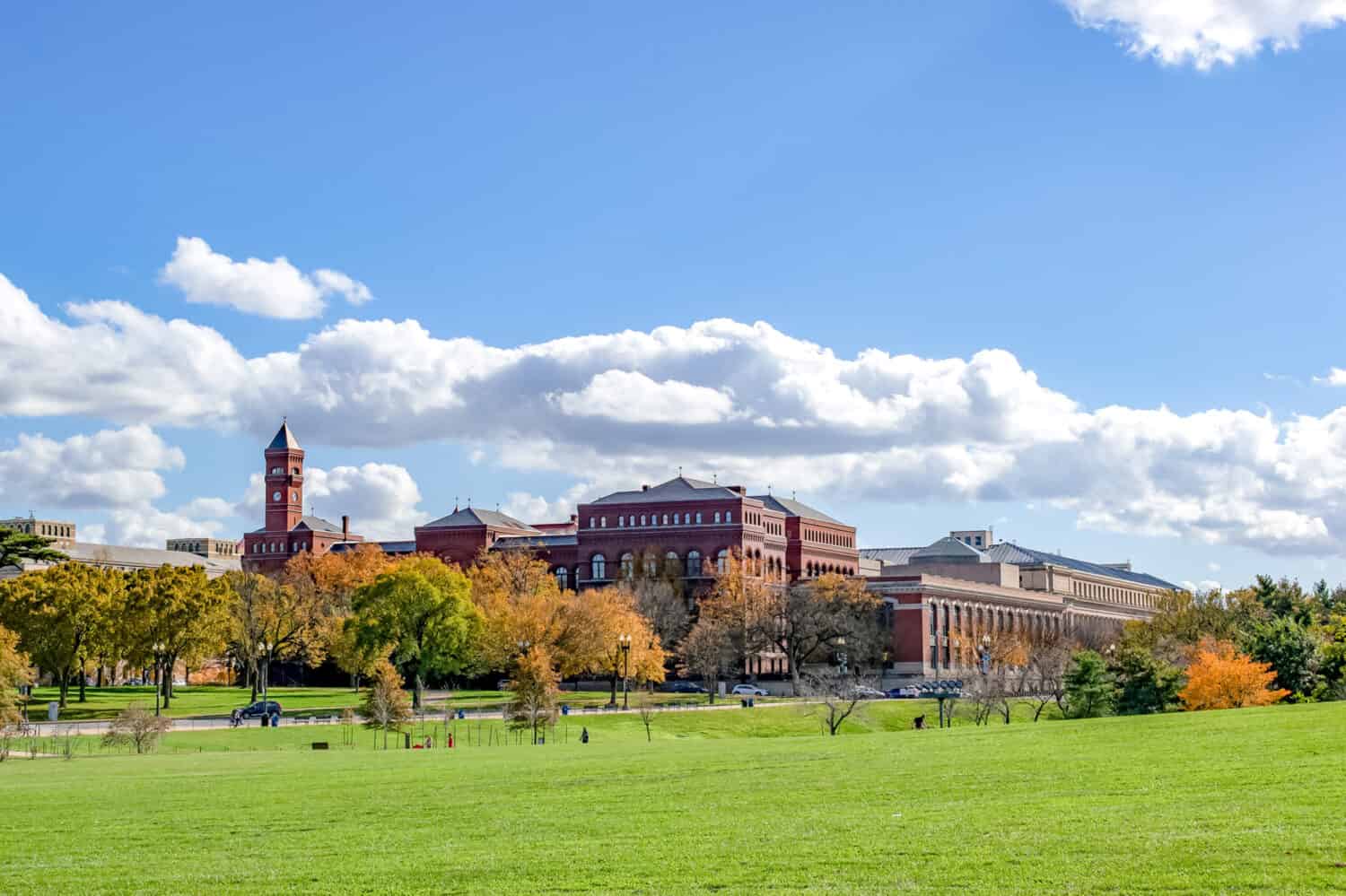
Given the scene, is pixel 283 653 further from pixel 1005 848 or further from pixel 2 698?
pixel 1005 848

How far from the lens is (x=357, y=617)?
105250 mm

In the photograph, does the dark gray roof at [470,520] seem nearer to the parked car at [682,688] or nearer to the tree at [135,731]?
the parked car at [682,688]

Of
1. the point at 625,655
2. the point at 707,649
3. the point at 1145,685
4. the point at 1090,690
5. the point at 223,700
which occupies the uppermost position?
the point at 707,649

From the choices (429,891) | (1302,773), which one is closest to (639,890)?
(429,891)

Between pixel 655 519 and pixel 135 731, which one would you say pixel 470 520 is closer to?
pixel 655 519

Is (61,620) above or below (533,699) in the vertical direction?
above

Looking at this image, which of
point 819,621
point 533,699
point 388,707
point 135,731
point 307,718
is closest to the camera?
point 135,731

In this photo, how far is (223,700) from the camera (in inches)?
4466

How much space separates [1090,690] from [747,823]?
57.1 meters

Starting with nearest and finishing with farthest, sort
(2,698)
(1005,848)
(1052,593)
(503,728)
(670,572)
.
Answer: (1005,848), (2,698), (503,728), (670,572), (1052,593)

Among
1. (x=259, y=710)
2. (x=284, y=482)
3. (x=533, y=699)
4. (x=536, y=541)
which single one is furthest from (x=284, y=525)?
(x=533, y=699)

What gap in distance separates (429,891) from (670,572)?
124 meters

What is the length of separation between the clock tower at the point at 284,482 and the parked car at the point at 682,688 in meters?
73.3

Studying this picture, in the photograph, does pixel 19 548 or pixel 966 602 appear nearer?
pixel 19 548
